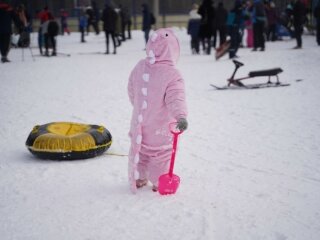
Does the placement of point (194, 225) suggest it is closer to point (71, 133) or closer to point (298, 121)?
point (71, 133)

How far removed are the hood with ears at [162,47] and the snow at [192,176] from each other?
3.37 ft

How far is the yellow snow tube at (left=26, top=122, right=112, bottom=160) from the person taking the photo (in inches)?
181

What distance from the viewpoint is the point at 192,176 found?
4.27 metres

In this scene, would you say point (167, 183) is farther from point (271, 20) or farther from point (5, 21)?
point (271, 20)

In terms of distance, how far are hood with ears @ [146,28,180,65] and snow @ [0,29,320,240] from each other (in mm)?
1028

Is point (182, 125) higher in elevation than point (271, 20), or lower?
lower

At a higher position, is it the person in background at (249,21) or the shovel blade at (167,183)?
the person in background at (249,21)

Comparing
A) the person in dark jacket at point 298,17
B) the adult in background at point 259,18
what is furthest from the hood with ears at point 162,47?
the person in dark jacket at point 298,17

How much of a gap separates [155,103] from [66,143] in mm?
1314

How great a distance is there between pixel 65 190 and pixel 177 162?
121 cm

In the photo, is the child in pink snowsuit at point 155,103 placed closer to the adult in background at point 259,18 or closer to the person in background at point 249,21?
the person in background at point 249,21

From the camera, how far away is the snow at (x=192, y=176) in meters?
3.18

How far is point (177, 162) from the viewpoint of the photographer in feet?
15.4

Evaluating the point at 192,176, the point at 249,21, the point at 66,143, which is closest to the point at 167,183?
the point at 192,176
